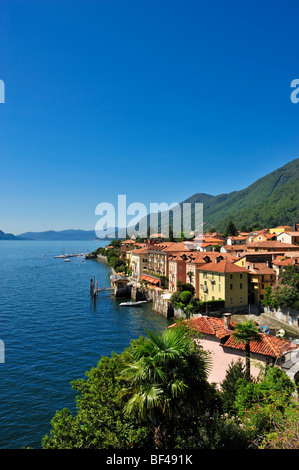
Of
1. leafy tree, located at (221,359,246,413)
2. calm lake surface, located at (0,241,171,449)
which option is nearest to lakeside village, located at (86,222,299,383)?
leafy tree, located at (221,359,246,413)

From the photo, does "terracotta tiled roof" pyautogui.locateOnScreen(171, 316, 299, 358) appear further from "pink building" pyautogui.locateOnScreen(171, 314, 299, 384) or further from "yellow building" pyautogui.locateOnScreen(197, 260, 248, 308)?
"yellow building" pyautogui.locateOnScreen(197, 260, 248, 308)

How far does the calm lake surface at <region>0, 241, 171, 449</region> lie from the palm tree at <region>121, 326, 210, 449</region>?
47.2 feet

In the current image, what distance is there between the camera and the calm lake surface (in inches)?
848

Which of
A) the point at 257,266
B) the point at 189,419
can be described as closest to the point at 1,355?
the point at 189,419

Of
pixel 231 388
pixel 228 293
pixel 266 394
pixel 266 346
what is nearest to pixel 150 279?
pixel 228 293

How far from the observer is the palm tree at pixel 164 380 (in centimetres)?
843

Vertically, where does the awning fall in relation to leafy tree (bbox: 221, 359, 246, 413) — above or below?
below

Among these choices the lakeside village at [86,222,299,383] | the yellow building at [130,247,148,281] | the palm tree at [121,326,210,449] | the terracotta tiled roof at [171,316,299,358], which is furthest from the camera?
the yellow building at [130,247,148,281]

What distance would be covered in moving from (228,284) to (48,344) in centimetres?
2988

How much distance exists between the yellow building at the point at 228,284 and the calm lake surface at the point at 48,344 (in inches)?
408

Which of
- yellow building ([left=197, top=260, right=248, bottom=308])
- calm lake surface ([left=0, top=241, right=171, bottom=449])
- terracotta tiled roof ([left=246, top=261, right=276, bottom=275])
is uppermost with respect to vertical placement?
terracotta tiled roof ([left=246, top=261, right=276, bottom=275])

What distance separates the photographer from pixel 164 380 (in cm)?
847

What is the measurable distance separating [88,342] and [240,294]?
27326 millimetres

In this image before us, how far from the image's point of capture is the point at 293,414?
26.7ft
